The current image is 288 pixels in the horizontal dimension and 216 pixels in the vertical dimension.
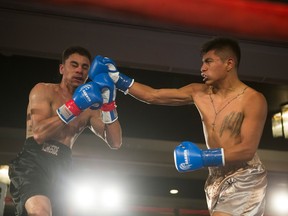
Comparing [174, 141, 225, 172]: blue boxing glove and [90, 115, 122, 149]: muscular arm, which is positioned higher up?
[90, 115, 122, 149]: muscular arm

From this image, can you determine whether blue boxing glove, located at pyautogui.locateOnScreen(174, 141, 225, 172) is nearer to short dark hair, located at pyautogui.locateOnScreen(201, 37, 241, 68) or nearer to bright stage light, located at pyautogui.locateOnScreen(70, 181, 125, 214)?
short dark hair, located at pyautogui.locateOnScreen(201, 37, 241, 68)

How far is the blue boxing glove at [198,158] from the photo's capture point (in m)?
2.15

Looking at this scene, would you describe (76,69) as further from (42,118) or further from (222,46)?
(222,46)

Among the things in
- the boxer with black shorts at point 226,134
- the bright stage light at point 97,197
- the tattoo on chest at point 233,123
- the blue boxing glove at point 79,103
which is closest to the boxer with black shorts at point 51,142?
the blue boxing glove at point 79,103

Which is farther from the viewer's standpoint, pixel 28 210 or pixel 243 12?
pixel 243 12

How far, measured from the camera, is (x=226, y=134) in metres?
2.29

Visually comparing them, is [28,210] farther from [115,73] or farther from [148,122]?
[148,122]

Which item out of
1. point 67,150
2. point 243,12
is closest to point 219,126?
point 67,150

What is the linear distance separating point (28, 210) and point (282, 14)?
2.06 meters

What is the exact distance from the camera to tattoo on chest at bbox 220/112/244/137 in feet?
7.48

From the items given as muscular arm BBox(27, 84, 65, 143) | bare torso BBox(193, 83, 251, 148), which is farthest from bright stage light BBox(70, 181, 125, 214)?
bare torso BBox(193, 83, 251, 148)

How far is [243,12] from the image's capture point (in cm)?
310

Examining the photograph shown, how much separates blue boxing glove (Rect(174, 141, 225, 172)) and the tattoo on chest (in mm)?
156

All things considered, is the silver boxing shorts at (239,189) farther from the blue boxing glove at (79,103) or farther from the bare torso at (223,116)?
the blue boxing glove at (79,103)
